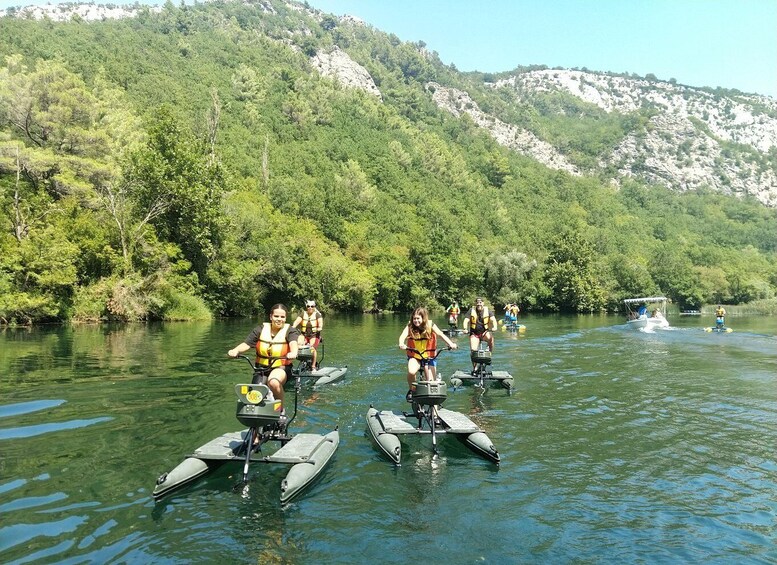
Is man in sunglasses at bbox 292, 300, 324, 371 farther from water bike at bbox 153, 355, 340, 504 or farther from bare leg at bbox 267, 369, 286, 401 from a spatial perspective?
water bike at bbox 153, 355, 340, 504

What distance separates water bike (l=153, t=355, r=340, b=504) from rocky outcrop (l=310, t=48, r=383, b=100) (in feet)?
571

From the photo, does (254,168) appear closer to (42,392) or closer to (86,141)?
(86,141)

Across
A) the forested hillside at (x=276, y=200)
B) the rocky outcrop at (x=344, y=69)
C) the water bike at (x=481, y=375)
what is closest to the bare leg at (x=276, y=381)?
the water bike at (x=481, y=375)

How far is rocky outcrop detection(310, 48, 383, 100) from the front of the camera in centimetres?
17612

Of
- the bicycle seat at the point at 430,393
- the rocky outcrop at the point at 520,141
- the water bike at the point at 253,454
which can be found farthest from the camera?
the rocky outcrop at the point at 520,141

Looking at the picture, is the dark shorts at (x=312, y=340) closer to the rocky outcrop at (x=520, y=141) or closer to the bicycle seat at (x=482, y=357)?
the bicycle seat at (x=482, y=357)

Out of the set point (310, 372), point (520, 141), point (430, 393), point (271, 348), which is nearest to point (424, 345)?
point (430, 393)

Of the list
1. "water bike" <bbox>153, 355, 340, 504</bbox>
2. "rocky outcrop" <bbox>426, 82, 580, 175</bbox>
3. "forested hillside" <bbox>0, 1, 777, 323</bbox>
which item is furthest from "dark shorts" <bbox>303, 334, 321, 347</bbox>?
"rocky outcrop" <bbox>426, 82, 580, 175</bbox>

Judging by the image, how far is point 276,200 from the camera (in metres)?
78.8

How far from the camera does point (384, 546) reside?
6.20 meters

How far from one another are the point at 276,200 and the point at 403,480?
242ft

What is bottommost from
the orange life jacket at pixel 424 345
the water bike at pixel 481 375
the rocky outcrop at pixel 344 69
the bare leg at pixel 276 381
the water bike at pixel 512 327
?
the water bike at pixel 512 327

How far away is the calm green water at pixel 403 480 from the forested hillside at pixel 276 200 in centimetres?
2554

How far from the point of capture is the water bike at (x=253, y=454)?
Result: 7.40 m
